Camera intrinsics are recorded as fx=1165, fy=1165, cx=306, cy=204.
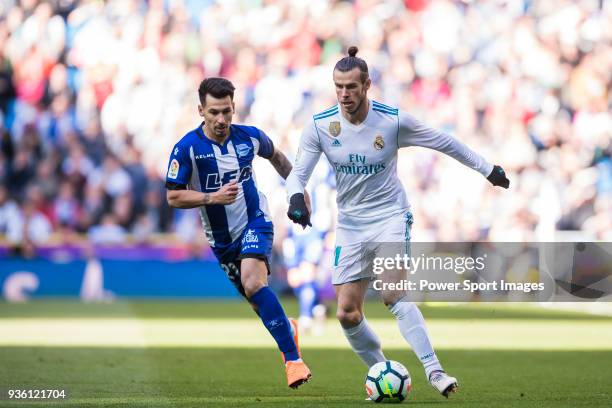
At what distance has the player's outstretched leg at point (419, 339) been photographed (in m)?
7.66

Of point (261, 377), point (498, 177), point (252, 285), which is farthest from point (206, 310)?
point (498, 177)

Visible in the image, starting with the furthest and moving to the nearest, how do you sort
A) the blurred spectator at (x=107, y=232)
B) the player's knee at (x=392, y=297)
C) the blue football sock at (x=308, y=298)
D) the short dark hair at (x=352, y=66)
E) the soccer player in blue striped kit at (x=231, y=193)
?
the blurred spectator at (x=107, y=232) < the blue football sock at (x=308, y=298) < the soccer player in blue striped kit at (x=231, y=193) < the player's knee at (x=392, y=297) < the short dark hair at (x=352, y=66)

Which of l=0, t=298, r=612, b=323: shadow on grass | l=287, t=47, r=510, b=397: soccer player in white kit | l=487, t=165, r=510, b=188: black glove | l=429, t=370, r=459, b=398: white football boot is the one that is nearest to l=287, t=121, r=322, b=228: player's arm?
l=287, t=47, r=510, b=397: soccer player in white kit

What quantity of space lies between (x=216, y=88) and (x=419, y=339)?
7.52 ft

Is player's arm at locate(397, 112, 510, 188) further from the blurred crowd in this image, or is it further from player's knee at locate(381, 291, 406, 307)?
the blurred crowd

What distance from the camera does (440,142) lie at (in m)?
8.16

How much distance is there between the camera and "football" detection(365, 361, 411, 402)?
25.2 ft

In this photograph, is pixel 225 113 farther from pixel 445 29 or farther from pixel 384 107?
pixel 445 29

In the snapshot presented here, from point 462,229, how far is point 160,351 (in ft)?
34.4

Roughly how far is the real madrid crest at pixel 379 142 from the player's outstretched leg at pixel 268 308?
126cm

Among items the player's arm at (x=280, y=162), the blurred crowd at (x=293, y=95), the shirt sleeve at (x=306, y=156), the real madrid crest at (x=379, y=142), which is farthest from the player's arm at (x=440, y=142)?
the blurred crowd at (x=293, y=95)

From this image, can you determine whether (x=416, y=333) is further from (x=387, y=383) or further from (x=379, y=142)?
(x=379, y=142)

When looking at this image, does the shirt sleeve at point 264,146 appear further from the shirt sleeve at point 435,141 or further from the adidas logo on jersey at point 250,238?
the shirt sleeve at point 435,141

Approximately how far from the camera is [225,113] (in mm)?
8445
